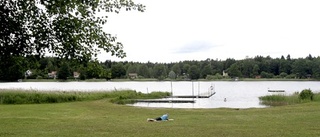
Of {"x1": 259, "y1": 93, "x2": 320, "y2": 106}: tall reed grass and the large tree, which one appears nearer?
the large tree

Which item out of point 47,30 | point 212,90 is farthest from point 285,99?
point 212,90

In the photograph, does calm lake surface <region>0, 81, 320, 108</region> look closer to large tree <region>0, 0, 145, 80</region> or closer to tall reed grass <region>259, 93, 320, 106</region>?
tall reed grass <region>259, 93, 320, 106</region>

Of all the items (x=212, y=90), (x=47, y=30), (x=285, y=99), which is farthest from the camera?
(x=212, y=90)

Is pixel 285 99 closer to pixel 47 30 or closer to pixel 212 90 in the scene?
pixel 47 30

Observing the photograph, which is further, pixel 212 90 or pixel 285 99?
pixel 212 90

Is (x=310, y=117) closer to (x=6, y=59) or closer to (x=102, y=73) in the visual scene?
(x=102, y=73)

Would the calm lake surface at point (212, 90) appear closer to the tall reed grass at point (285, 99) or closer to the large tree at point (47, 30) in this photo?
the tall reed grass at point (285, 99)

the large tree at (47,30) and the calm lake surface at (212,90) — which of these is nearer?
the large tree at (47,30)

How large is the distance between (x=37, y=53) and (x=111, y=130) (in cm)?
753

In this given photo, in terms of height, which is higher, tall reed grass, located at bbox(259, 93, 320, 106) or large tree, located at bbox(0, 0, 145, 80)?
large tree, located at bbox(0, 0, 145, 80)

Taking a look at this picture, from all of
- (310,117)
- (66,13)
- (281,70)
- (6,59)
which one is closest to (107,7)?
(66,13)

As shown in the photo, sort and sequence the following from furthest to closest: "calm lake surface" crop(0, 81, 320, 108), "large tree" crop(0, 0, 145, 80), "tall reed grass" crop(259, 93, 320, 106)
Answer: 1. "calm lake surface" crop(0, 81, 320, 108)
2. "tall reed grass" crop(259, 93, 320, 106)
3. "large tree" crop(0, 0, 145, 80)

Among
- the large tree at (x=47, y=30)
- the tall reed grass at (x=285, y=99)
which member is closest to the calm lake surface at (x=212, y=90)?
the tall reed grass at (x=285, y=99)

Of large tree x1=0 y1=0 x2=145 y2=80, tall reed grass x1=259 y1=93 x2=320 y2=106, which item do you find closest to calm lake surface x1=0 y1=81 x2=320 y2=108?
tall reed grass x1=259 y1=93 x2=320 y2=106
